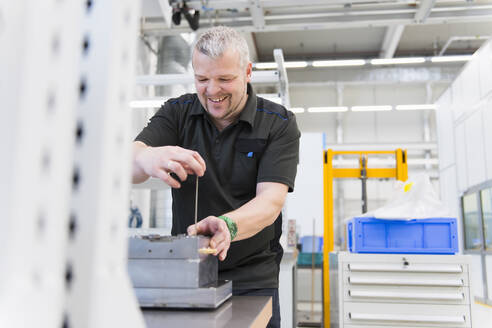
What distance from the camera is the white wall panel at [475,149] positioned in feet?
15.1

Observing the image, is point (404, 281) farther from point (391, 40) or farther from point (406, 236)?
point (391, 40)

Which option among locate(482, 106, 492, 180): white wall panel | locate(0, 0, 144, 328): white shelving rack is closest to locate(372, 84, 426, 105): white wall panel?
locate(482, 106, 492, 180): white wall panel

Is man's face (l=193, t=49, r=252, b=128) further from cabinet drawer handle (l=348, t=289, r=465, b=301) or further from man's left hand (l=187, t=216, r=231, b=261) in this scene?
cabinet drawer handle (l=348, t=289, r=465, b=301)

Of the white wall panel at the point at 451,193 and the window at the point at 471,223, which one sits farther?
the white wall panel at the point at 451,193

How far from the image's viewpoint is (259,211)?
123 centimetres

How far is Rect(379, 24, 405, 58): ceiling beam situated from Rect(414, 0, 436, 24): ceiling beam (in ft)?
Answer: 8.30

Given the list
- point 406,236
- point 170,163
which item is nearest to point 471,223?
point 406,236

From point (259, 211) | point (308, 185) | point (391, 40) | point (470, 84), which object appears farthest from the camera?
point (391, 40)

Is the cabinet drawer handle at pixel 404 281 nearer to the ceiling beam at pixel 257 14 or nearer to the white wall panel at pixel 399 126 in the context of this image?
the ceiling beam at pixel 257 14

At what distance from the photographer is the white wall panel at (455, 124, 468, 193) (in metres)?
5.11

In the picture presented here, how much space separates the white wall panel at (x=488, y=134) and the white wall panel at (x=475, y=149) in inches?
3.3

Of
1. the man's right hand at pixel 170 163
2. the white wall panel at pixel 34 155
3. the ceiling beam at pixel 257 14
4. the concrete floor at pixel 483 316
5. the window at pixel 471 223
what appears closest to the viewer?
the white wall panel at pixel 34 155

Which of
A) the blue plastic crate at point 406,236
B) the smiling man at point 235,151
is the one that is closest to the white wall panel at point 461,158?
the blue plastic crate at point 406,236

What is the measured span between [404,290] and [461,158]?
3.34 m
